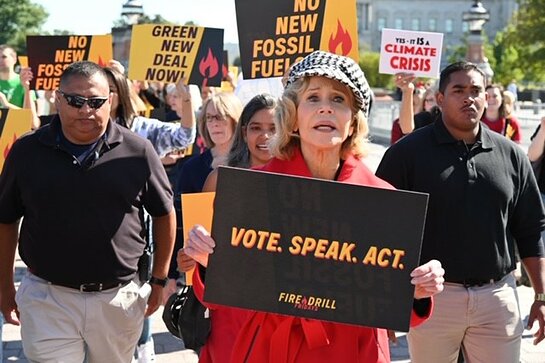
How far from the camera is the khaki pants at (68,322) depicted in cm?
417

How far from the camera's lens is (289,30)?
6.55 metres

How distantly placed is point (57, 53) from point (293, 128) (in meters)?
6.10

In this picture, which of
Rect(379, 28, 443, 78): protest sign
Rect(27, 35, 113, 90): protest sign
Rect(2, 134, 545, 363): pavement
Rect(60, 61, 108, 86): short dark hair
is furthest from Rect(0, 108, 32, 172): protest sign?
Rect(379, 28, 443, 78): protest sign

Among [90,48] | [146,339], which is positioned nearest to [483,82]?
[146,339]

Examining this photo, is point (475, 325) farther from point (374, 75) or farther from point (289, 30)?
point (374, 75)

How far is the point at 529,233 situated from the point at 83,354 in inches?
88.4

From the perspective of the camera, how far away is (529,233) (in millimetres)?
4355

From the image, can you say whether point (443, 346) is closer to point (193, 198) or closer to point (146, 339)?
point (193, 198)

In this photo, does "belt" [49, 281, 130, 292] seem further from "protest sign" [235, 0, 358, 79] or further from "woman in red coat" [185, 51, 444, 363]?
"protest sign" [235, 0, 358, 79]

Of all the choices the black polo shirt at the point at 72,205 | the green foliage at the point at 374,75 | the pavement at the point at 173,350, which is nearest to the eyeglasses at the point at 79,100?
the black polo shirt at the point at 72,205

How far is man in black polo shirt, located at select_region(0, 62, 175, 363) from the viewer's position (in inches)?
162

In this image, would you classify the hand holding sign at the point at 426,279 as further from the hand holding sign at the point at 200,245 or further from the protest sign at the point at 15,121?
the protest sign at the point at 15,121

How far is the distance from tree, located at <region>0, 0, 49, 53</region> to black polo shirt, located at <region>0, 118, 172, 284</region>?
6908cm

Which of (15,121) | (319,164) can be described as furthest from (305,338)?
(15,121)
